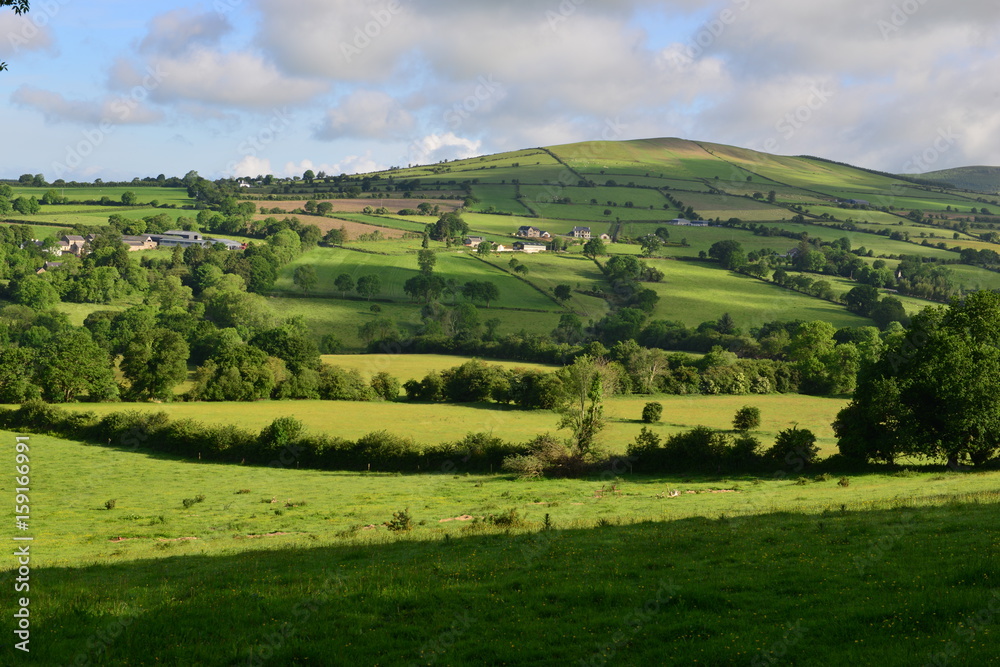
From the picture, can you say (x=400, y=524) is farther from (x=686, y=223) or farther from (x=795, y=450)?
(x=686, y=223)

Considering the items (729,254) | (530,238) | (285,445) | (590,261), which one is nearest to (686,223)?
(729,254)

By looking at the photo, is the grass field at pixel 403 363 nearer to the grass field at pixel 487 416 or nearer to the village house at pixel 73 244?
the grass field at pixel 487 416

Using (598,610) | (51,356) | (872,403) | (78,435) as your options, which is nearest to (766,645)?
(598,610)

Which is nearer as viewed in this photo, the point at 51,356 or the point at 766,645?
the point at 766,645

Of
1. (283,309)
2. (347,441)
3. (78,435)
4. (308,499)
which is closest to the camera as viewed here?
(308,499)

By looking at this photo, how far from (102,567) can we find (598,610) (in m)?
14.8

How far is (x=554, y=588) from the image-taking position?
50.0 ft

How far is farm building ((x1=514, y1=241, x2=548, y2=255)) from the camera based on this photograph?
Answer: 157587 mm

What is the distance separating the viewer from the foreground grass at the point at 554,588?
11.9 m

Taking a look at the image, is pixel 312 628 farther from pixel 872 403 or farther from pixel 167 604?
pixel 872 403

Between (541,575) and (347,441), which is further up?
(541,575)

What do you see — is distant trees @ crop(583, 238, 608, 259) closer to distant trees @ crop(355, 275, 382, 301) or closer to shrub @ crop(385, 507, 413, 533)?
distant trees @ crop(355, 275, 382, 301)

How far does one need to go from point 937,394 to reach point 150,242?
14763cm

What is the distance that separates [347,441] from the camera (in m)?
48.3
